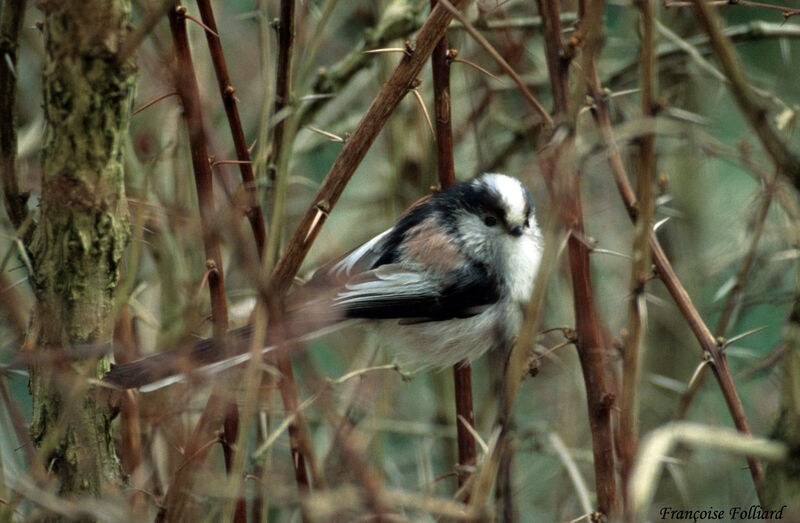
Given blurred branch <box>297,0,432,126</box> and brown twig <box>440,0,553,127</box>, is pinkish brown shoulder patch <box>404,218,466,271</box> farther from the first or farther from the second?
brown twig <box>440,0,553,127</box>

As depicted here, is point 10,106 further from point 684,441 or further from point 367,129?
point 684,441

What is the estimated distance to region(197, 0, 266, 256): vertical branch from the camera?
1508 mm

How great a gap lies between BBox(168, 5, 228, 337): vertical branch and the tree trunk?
0.13 meters

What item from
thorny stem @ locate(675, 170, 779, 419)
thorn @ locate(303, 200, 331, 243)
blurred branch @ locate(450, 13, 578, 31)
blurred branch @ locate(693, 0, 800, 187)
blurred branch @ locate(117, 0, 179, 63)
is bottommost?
thorny stem @ locate(675, 170, 779, 419)

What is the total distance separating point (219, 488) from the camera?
1058 millimetres

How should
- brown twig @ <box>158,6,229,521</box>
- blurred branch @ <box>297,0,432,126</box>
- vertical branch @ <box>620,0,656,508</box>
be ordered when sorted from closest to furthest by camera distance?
vertical branch @ <box>620,0,656,508</box>, brown twig @ <box>158,6,229,521</box>, blurred branch @ <box>297,0,432,126</box>

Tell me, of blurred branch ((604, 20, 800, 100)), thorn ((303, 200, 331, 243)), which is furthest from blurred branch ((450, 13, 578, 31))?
thorn ((303, 200, 331, 243))

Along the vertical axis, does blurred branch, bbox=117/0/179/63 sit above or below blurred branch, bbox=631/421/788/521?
above

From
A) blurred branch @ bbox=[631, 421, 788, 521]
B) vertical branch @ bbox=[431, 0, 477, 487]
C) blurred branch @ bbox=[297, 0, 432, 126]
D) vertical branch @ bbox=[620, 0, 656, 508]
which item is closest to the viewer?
blurred branch @ bbox=[631, 421, 788, 521]

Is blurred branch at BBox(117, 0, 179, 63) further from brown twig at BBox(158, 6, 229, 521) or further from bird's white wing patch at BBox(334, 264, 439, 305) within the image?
bird's white wing patch at BBox(334, 264, 439, 305)

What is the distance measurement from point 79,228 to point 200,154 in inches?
12.9

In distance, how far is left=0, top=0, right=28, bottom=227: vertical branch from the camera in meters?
1.41

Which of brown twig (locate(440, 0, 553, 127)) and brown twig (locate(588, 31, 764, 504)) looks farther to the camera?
brown twig (locate(588, 31, 764, 504))

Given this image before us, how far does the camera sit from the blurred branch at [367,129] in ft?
4.71
